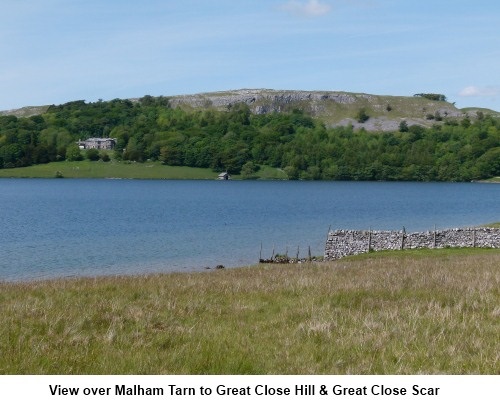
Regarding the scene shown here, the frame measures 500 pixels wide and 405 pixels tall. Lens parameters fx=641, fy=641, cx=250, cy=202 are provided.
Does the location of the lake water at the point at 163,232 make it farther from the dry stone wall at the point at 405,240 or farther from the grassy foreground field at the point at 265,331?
the grassy foreground field at the point at 265,331

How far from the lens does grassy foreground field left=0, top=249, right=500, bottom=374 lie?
8.18 m

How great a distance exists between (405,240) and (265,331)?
36494mm

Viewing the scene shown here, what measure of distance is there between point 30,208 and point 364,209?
55.0 meters

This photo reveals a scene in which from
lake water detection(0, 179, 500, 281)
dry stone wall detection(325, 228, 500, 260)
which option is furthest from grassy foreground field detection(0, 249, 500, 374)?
dry stone wall detection(325, 228, 500, 260)

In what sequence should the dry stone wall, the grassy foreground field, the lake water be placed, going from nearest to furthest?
1. the grassy foreground field
2. the dry stone wall
3. the lake water

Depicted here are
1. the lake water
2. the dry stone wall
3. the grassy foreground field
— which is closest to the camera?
the grassy foreground field

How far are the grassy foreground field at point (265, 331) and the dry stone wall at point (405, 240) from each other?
30.5 m

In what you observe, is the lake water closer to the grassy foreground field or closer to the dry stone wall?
the dry stone wall

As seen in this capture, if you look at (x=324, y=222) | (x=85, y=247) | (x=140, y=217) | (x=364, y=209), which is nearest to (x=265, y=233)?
(x=324, y=222)

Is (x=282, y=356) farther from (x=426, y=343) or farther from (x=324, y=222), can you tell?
(x=324, y=222)

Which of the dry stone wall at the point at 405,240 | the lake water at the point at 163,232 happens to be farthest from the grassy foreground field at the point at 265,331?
the dry stone wall at the point at 405,240

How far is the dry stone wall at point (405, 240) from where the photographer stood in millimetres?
44406

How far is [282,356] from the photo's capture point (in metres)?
8.64

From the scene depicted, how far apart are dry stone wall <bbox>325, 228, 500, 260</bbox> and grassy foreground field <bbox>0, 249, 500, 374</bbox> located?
100ft
